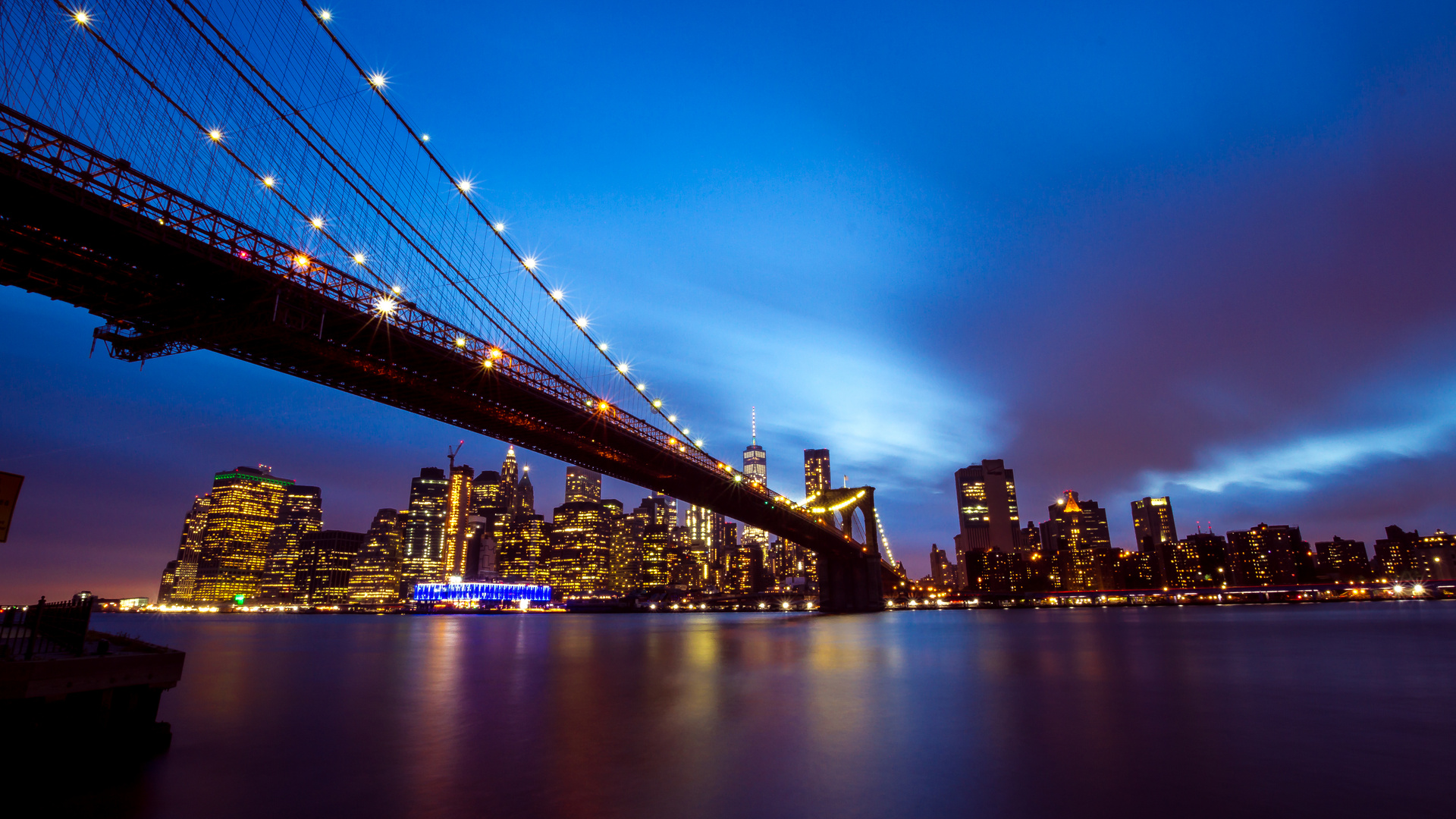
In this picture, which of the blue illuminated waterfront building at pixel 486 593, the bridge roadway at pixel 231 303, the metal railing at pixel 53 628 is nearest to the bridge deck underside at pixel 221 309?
the bridge roadway at pixel 231 303

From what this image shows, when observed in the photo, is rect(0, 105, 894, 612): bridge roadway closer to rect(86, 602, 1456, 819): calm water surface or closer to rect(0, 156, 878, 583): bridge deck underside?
rect(0, 156, 878, 583): bridge deck underside

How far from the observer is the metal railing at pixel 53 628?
12.0 m

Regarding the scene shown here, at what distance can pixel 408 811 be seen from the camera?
8.91m

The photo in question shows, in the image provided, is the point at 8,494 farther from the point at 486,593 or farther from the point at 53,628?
the point at 486,593

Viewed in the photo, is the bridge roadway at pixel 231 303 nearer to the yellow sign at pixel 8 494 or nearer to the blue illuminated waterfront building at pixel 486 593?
the yellow sign at pixel 8 494

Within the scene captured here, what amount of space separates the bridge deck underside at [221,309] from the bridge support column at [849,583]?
6427cm

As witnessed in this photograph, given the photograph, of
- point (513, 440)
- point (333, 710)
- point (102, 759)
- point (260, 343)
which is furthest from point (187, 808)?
point (513, 440)

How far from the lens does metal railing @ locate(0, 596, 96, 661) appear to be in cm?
1197

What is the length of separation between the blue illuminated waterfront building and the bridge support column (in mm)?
92119

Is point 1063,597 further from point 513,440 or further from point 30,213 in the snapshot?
point 30,213

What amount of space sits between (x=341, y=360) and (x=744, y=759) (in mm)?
26037

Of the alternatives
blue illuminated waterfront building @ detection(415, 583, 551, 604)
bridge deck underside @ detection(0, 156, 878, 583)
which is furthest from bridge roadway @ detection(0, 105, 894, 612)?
blue illuminated waterfront building @ detection(415, 583, 551, 604)

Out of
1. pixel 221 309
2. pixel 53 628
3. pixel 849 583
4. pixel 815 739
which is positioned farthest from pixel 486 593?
pixel 815 739

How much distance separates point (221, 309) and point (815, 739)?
24934mm
